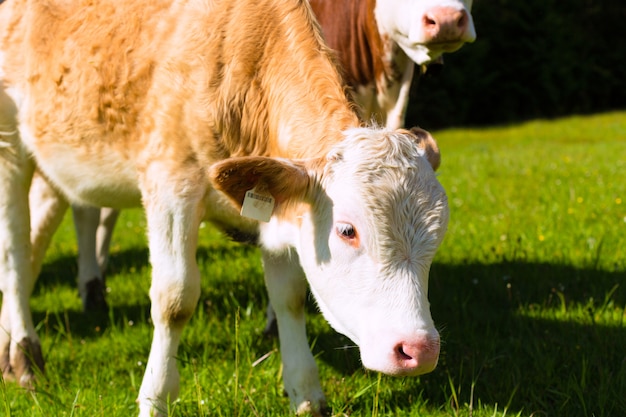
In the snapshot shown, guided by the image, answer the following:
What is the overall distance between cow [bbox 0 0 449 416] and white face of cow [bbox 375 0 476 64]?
0.73 metres

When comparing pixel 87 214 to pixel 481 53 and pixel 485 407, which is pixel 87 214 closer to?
pixel 485 407

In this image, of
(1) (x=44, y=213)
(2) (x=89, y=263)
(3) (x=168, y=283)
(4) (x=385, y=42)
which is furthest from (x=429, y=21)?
(2) (x=89, y=263)

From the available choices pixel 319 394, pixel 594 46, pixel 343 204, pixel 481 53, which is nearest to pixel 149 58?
pixel 343 204

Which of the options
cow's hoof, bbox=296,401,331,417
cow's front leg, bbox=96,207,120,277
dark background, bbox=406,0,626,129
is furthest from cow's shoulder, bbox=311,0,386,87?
dark background, bbox=406,0,626,129

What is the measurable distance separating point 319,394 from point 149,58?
184cm

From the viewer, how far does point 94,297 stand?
6102mm

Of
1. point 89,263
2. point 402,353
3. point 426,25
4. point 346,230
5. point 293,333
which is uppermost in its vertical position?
point 426,25

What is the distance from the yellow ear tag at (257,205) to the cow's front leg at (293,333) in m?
0.61

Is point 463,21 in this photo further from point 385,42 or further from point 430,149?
point 430,149

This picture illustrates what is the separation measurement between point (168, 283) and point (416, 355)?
148 centimetres

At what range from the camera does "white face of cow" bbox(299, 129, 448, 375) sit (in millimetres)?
3055

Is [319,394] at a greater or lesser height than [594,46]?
greater

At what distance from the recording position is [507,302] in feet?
17.8

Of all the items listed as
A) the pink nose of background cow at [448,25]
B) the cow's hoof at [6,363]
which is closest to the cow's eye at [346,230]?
the pink nose of background cow at [448,25]
